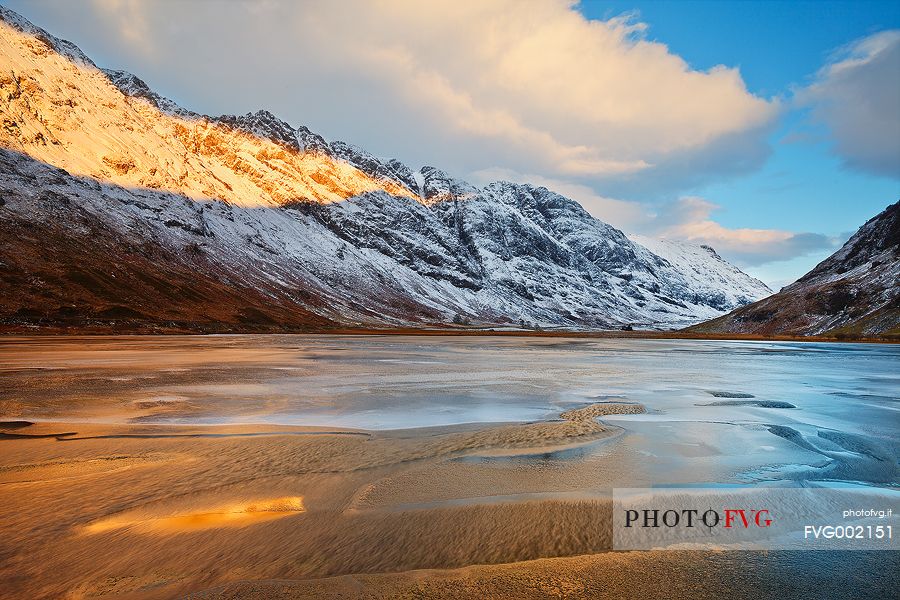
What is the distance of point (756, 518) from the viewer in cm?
800

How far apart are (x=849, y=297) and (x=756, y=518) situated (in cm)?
18431

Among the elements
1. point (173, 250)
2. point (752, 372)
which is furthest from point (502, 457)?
point (173, 250)

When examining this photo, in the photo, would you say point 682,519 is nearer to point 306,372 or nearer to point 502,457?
point 502,457

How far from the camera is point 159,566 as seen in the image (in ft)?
20.5

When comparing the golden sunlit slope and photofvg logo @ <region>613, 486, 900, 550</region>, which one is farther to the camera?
the golden sunlit slope

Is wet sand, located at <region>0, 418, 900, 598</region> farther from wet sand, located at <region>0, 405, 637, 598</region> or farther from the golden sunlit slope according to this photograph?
the golden sunlit slope

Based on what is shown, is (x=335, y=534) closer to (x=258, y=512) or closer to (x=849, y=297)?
(x=258, y=512)

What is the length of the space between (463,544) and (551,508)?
203 cm

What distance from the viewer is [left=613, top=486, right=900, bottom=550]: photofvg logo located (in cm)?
709

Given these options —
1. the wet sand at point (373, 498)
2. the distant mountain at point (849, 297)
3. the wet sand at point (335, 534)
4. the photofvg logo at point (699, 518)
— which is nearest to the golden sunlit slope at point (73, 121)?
the wet sand at point (373, 498)

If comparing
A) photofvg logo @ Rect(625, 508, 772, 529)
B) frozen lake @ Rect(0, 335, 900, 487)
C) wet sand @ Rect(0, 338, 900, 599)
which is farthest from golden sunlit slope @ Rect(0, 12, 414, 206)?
photofvg logo @ Rect(625, 508, 772, 529)

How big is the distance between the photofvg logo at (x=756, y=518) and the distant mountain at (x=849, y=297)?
147644mm

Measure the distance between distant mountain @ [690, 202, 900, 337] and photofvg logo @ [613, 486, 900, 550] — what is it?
484 feet

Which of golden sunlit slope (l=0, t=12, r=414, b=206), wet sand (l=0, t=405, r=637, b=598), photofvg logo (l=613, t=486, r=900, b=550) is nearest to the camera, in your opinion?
wet sand (l=0, t=405, r=637, b=598)
